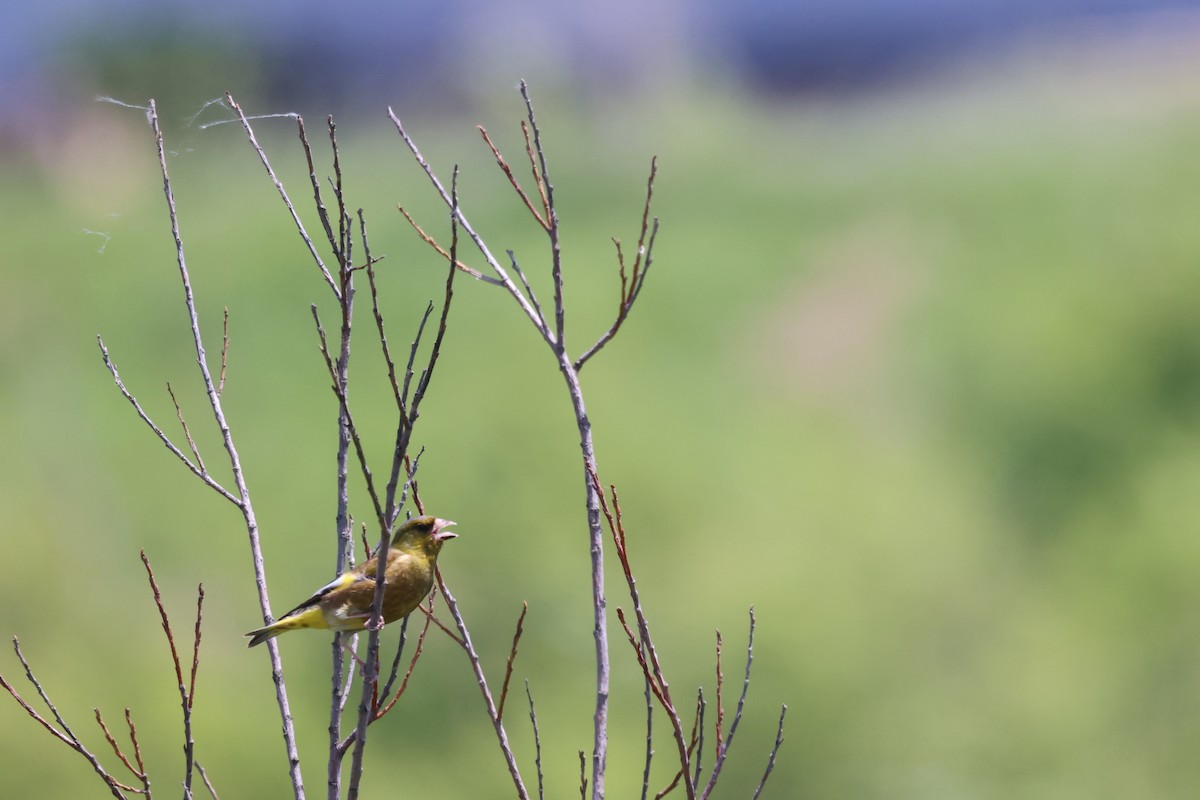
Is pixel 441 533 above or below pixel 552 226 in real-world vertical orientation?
below

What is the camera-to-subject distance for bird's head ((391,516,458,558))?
368 cm

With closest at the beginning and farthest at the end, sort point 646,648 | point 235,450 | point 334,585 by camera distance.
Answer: point 646,648, point 235,450, point 334,585

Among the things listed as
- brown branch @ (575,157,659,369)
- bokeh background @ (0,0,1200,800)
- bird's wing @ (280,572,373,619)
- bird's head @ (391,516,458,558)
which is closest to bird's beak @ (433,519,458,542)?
bird's head @ (391,516,458,558)

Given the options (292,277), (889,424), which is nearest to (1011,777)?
(889,424)

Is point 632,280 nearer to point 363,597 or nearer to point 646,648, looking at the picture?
point 646,648

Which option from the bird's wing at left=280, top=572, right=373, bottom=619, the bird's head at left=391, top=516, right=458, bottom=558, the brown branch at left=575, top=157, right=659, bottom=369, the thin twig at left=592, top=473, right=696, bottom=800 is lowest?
the thin twig at left=592, top=473, right=696, bottom=800

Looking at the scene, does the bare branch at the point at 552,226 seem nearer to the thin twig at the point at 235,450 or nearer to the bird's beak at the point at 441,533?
the thin twig at the point at 235,450

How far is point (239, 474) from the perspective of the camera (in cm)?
329

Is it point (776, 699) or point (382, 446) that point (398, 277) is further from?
point (776, 699)

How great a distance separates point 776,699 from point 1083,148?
1373 cm

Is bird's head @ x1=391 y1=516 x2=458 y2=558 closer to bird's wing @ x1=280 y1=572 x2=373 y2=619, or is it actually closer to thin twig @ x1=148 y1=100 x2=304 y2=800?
bird's wing @ x1=280 y1=572 x2=373 y2=619

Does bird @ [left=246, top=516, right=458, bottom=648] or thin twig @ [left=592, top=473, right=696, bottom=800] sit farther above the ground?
bird @ [left=246, top=516, right=458, bottom=648]

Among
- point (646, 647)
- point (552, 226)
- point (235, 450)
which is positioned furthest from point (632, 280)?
point (235, 450)

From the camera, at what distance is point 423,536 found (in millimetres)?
3775
